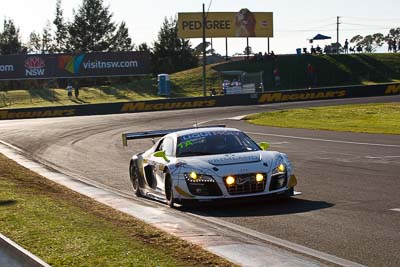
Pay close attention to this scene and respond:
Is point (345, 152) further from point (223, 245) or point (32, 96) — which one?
point (32, 96)

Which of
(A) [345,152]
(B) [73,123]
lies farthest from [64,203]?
(B) [73,123]

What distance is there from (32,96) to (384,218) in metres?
58.0

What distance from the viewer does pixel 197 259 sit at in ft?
24.4

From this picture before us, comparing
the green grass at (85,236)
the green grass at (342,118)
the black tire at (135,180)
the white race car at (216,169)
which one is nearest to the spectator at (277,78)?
the green grass at (342,118)

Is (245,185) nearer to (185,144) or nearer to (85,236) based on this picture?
(185,144)

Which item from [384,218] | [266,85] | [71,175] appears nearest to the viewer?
[384,218]

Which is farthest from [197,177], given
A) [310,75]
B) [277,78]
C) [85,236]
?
[277,78]

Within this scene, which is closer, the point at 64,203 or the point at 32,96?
the point at 64,203

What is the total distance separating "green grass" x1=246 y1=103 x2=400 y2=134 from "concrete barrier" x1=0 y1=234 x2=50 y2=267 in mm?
20770

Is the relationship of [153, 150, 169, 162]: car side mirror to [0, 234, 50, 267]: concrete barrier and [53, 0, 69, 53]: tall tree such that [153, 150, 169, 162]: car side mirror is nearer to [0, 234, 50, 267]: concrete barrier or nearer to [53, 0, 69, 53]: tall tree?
[0, 234, 50, 267]: concrete barrier

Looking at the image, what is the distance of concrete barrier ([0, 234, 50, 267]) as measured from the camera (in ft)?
23.0

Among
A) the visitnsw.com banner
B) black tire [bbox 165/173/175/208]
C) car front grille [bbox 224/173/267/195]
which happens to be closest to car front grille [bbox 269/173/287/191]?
car front grille [bbox 224/173/267/195]

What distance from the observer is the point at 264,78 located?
234 ft

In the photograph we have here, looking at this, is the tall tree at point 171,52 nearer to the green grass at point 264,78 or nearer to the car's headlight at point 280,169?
the green grass at point 264,78
